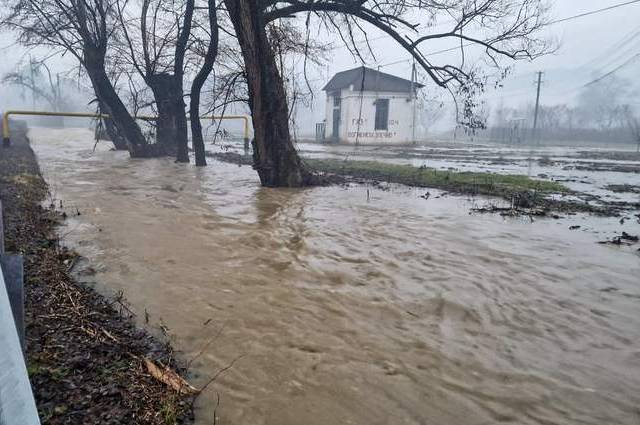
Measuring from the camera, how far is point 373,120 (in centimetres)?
3678

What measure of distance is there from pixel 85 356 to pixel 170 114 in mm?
18689

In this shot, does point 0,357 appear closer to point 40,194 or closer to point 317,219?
point 317,219

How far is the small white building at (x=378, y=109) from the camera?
3622cm

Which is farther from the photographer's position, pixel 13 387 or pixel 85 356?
pixel 85 356

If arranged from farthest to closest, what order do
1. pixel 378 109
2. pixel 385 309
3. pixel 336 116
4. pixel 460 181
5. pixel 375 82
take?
pixel 336 116 < pixel 378 109 < pixel 375 82 < pixel 460 181 < pixel 385 309

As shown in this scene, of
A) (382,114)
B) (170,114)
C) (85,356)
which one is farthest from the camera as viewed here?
(382,114)

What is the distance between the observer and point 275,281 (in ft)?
15.0

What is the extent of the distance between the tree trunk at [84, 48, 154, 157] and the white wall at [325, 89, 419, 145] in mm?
20018

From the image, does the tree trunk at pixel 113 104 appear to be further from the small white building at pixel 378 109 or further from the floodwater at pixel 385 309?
the small white building at pixel 378 109

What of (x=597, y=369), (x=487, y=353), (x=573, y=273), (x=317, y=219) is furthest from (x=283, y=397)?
(x=317, y=219)

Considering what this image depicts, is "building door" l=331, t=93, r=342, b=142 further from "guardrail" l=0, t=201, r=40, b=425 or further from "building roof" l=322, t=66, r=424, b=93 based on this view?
"guardrail" l=0, t=201, r=40, b=425

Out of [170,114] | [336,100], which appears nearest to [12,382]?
[170,114]

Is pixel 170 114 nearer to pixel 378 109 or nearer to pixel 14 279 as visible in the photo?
pixel 14 279

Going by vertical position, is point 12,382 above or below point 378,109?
below
